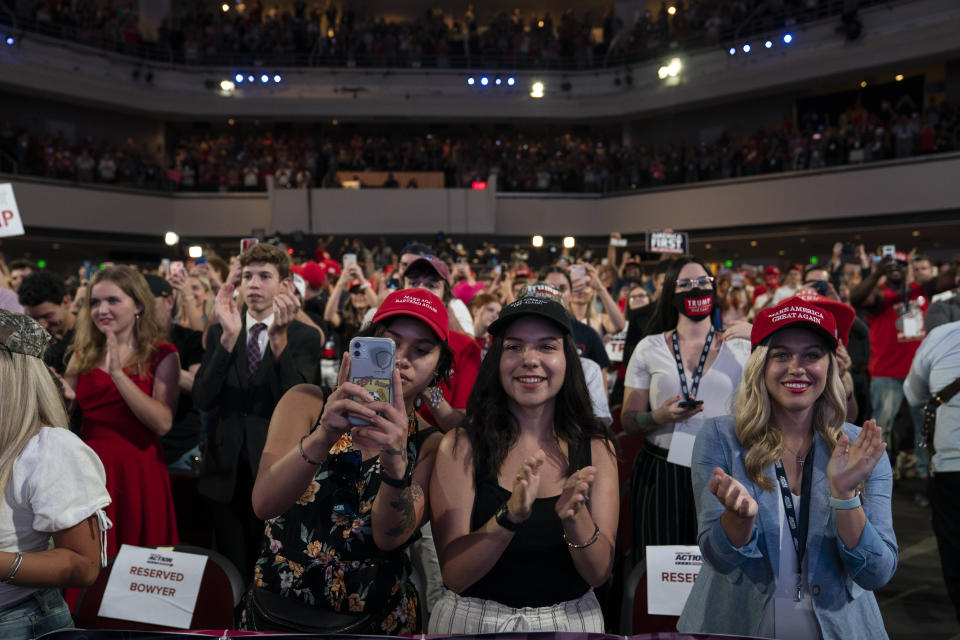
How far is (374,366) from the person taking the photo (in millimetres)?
1737

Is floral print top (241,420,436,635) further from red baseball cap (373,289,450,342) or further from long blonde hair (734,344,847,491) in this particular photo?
long blonde hair (734,344,847,491)

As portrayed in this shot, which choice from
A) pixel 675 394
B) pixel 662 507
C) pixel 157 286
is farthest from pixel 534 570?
pixel 157 286

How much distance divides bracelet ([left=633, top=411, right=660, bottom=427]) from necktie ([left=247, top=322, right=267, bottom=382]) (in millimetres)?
1704

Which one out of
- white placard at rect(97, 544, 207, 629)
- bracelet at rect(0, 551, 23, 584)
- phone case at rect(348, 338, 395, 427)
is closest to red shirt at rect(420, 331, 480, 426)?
white placard at rect(97, 544, 207, 629)

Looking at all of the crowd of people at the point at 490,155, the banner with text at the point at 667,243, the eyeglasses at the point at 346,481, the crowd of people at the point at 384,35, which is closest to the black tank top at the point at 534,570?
the eyeglasses at the point at 346,481

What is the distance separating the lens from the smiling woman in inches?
76.8

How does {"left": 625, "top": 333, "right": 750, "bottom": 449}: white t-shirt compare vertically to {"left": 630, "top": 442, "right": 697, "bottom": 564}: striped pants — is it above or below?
above

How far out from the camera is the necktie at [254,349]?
11.8ft

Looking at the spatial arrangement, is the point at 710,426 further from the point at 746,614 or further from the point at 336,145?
→ the point at 336,145

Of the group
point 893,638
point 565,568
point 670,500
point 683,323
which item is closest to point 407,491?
point 565,568

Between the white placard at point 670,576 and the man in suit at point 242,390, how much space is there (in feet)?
5.92

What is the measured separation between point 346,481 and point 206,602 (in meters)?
0.77

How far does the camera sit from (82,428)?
11.2 ft

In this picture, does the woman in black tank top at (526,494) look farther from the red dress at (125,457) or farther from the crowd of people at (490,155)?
the crowd of people at (490,155)
